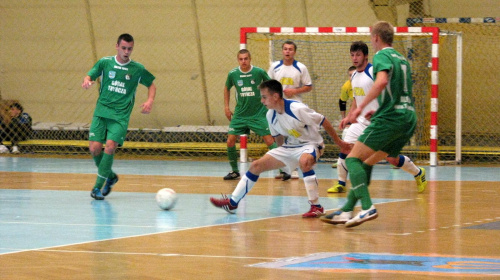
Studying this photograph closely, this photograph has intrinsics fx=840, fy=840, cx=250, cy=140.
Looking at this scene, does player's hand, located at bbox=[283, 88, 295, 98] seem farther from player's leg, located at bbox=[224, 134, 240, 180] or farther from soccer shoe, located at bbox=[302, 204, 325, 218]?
soccer shoe, located at bbox=[302, 204, 325, 218]

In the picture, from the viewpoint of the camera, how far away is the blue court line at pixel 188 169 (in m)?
14.5

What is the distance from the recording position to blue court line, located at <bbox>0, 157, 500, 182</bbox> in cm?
1452

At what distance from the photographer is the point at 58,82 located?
72.6ft

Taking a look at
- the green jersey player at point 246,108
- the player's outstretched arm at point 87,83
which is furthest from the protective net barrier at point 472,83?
the player's outstretched arm at point 87,83

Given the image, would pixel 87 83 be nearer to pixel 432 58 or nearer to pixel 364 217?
pixel 364 217

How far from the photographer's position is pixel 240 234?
740 cm

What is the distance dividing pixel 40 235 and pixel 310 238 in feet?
7.67

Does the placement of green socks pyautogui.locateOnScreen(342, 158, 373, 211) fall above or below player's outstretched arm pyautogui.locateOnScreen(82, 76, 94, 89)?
below

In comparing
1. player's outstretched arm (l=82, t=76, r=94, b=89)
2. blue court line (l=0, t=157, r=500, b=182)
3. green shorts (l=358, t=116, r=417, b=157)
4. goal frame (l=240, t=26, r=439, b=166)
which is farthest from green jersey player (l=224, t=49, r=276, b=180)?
green shorts (l=358, t=116, r=417, b=157)

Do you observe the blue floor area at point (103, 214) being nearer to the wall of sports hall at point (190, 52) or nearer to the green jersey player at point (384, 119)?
the green jersey player at point (384, 119)

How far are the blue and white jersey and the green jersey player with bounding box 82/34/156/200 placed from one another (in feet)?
7.16

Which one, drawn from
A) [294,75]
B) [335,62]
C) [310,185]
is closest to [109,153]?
[310,185]

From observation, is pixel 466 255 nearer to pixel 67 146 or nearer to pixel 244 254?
pixel 244 254

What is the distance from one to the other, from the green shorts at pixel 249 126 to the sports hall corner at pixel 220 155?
0.99 m
